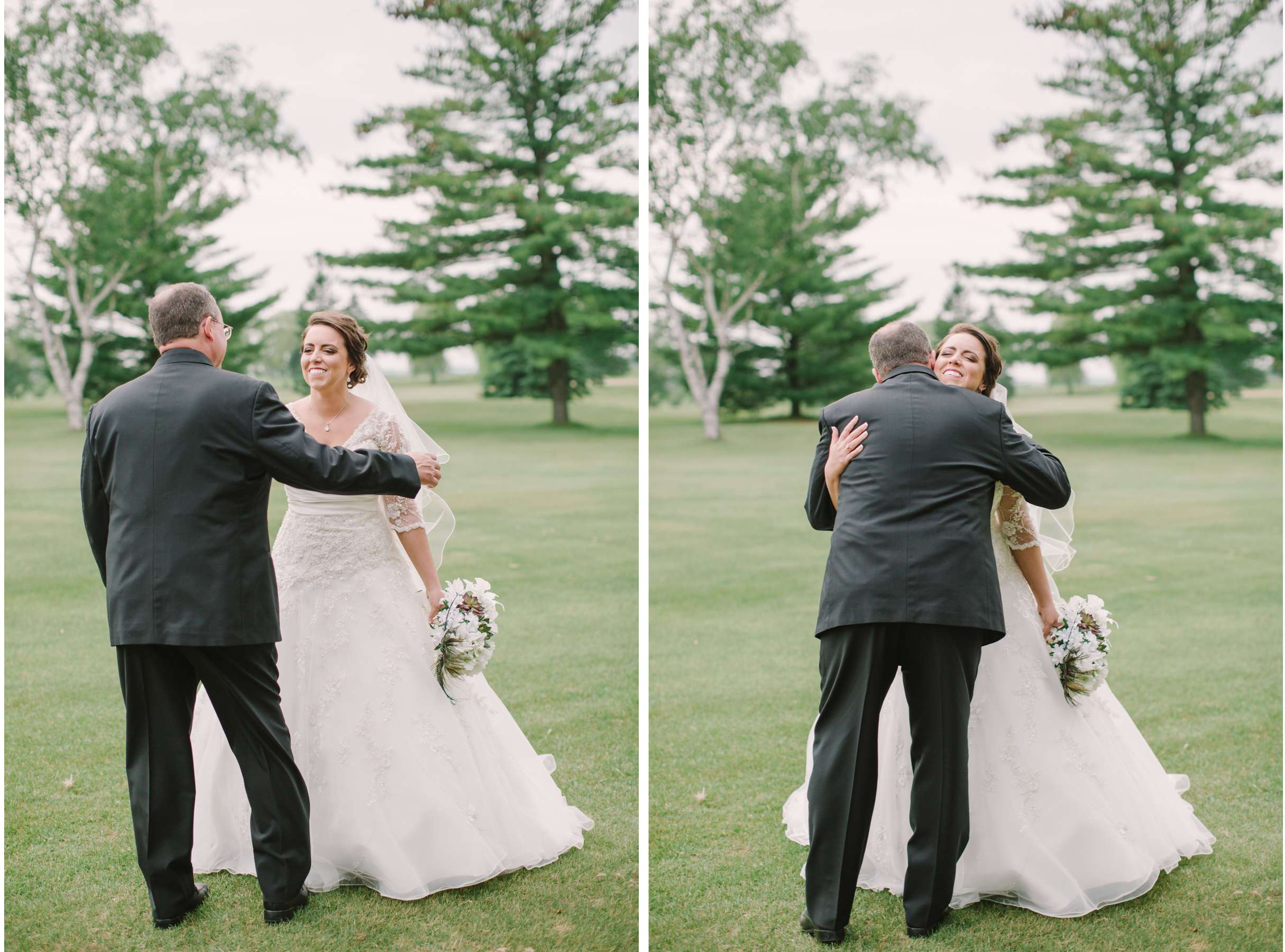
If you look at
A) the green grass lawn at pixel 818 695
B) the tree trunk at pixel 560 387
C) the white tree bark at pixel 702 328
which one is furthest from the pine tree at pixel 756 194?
the green grass lawn at pixel 818 695

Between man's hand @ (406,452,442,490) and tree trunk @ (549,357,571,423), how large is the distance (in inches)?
871

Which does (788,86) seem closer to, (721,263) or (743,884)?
(721,263)

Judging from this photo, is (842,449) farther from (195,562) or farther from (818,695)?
(818,695)

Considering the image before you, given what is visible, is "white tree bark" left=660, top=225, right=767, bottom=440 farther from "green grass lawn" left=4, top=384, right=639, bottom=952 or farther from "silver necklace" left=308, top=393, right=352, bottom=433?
"silver necklace" left=308, top=393, right=352, bottom=433

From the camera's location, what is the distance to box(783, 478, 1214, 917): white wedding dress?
3.20 m

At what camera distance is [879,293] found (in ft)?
93.8

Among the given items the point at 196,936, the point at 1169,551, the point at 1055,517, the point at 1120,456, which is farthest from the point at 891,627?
the point at 1120,456

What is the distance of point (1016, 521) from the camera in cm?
327

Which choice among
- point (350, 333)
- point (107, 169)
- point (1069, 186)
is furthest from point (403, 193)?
point (350, 333)

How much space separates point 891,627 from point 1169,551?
10.4m

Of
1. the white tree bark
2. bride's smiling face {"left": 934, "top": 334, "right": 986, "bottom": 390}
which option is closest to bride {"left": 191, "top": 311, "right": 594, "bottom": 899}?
bride's smiling face {"left": 934, "top": 334, "right": 986, "bottom": 390}

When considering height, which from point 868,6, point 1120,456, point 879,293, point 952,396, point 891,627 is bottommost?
point 1120,456

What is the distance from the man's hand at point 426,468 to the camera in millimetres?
3079

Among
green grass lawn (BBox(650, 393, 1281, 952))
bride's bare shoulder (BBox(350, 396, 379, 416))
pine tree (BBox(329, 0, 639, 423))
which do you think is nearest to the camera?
green grass lawn (BBox(650, 393, 1281, 952))
